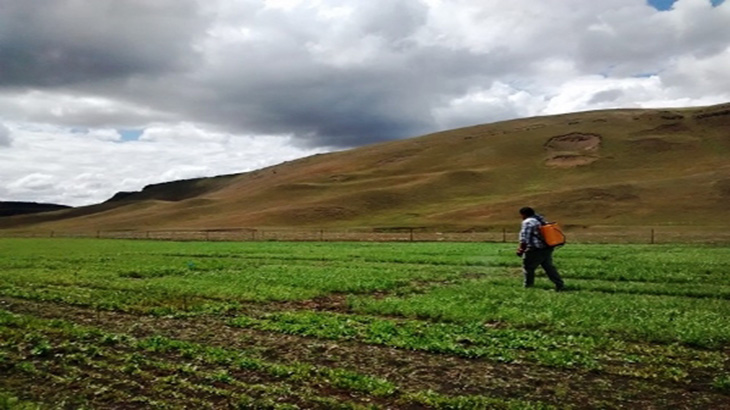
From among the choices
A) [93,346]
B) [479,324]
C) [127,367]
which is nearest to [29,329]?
[93,346]

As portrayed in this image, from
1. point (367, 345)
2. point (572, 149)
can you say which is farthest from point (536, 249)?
point (572, 149)

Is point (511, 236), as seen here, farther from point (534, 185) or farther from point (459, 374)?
point (534, 185)

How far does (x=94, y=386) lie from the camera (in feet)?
32.4

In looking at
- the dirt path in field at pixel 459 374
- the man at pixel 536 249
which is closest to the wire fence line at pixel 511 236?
the man at pixel 536 249

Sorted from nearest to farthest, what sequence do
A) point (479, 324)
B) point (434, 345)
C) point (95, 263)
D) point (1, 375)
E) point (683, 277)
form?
point (1, 375) → point (434, 345) → point (479, 324) → point (683, 277) → point (95, 263)

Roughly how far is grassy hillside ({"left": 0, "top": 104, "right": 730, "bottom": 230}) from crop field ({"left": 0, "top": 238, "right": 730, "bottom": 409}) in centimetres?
7816

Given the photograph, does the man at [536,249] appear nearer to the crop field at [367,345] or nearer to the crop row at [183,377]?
the crop field at [367,345]

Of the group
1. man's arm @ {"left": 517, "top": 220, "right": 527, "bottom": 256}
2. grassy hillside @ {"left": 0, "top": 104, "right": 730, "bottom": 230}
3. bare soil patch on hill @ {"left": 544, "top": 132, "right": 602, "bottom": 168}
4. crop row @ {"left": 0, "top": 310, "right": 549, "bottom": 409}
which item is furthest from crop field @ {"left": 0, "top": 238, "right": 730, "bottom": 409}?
bare soil patch on hill @ {"left": 544, "top": 132, "right": 602, "bottom": 168}

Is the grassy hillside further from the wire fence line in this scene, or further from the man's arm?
the man's arm

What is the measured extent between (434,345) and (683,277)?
17095 mm

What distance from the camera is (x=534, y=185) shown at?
143 meters

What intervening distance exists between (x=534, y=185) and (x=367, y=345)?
137281 millimetres

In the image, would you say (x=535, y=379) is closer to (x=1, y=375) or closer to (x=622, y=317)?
(x=622, y=317)

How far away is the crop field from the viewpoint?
9.35m
